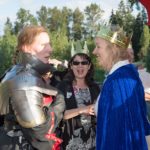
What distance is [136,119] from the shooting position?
3.32 metres

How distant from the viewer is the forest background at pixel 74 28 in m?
40.0

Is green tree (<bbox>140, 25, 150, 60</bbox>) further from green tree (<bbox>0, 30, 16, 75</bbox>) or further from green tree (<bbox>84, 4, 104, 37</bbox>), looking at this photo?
green tree (<bbox>84, 4, 104, 37</bbox>)

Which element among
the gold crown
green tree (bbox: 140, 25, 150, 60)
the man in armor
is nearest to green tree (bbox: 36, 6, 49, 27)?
green tree (bbox: 140, 25, 150, 60)

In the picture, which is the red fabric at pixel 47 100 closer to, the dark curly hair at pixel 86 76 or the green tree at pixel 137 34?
the dark curly hair at pixel 86 76

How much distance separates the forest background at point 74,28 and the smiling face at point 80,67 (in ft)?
2.88

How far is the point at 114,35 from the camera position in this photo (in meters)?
3.57

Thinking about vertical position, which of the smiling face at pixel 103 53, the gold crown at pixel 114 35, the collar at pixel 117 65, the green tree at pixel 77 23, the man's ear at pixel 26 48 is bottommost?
the collar at pixel 117 65

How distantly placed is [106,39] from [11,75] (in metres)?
0.90

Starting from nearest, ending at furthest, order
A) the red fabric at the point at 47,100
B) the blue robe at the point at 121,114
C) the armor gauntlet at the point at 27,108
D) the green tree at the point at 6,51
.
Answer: the armor gauntlet at the point at 27,108 → the red fabric at the point at 47,100 → the blue robe at the point at 121,114 → the green tree at the point at 6,51

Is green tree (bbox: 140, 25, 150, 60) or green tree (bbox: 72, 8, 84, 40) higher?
green tree (bbox: 72, 8, 84, 40)

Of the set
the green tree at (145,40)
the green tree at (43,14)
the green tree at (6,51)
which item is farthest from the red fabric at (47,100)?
the green tree at (43,14)

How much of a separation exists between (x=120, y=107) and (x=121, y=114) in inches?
2.0

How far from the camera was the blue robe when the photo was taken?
10.7 ft

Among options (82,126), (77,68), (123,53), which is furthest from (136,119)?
(77,68)
